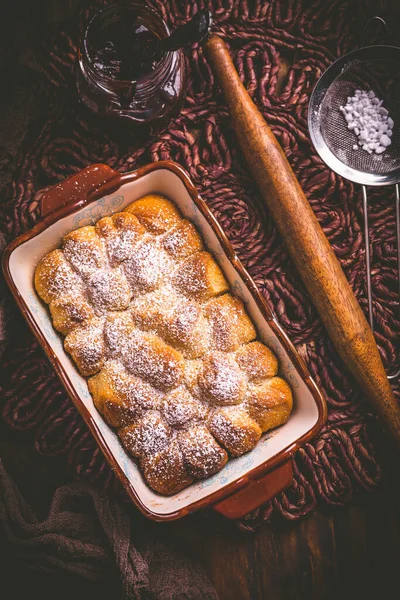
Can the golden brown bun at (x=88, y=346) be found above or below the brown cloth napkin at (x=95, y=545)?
above

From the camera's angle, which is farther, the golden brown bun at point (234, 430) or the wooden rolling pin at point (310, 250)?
the wooden rolling pin at point (310, 250)

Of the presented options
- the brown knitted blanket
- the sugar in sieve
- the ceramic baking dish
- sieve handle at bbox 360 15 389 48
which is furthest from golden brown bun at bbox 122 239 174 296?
sieve handle at bbox 360 15 389 48

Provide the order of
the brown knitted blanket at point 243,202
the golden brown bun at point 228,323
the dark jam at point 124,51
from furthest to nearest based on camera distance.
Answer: the brown knitted blanket at point 243,202 → the golden brown bun at point 228,323 → the dark jam at point 124,51

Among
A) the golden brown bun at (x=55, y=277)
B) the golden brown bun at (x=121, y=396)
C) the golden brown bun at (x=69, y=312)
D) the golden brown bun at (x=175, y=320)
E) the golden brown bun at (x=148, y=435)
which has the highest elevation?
the golden brown bun at (x=55, y=277)

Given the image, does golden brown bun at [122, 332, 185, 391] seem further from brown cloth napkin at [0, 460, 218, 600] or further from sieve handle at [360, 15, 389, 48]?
sieve handle at [360, 15, 389, 48]

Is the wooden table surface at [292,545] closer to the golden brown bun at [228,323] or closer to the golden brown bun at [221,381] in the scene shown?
the golden brown bun at [221,381]

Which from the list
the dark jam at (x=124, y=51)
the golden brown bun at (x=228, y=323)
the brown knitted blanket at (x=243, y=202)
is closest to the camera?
the dark jam at (x=124, y=51)

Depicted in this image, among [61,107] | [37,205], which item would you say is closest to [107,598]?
[37,205]

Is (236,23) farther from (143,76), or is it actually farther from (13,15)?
(13,15)

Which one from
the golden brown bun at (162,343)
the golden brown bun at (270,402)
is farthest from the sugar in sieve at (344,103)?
the golden brown bun at (162,343)
